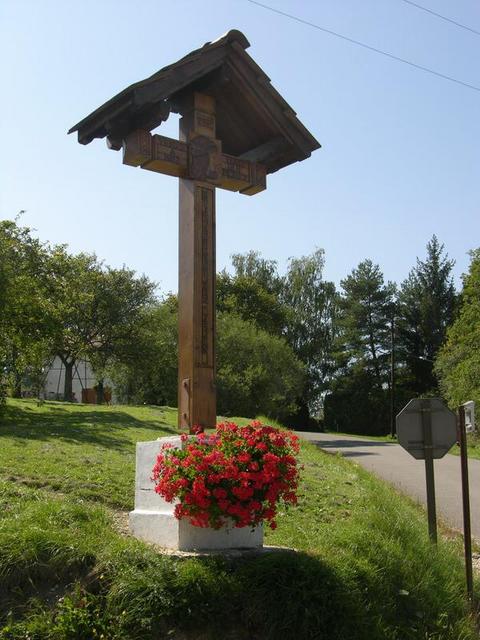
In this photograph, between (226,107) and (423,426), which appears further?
(423,426)

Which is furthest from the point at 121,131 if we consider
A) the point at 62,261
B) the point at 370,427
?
the point at 370,427

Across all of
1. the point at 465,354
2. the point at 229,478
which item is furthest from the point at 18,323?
the point at 465,354

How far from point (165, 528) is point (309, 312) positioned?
5325 cm

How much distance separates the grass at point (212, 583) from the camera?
4.93 metres

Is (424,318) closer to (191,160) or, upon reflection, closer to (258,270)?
(258,270)

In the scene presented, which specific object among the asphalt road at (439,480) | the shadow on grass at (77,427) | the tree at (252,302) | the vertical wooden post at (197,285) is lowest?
the asphalt road at (439,480)

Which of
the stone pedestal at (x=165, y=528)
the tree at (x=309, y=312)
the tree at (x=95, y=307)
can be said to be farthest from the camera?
the tree at (x=309, y=312)

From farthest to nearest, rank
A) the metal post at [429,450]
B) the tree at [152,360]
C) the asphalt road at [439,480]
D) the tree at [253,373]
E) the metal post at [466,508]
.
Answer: the tree at [152,360] → the tree at [253,373] → the asphalt road at [439,480] → the metal post at [429,450] → the metal post at [466,508]

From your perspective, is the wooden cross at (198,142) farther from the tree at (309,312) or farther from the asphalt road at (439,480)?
the tree at (309,312)

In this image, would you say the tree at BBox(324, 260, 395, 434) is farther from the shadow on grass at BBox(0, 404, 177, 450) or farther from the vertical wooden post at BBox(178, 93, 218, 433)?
the vertical wooden post at BBox(178, 93, 218, 433)

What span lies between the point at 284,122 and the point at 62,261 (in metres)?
35.6

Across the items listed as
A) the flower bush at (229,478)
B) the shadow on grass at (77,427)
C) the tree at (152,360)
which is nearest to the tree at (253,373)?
the tree at (152,360)

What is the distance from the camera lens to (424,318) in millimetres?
59875

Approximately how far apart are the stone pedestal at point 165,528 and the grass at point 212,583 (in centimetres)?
24
